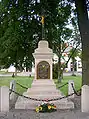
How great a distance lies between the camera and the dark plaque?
1296 centimetres

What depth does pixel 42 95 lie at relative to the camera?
40.6 feet

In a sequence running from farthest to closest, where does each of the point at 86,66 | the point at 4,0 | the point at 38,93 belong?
the point at 4,0, the point at 86,66, the point at 38,93

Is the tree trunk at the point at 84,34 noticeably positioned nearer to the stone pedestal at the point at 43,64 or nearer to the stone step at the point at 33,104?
the stone pedestal at the point at 43,64

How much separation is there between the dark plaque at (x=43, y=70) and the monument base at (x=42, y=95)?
24 cm

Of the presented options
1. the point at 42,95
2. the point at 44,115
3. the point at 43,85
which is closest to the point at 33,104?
the point at 42,95

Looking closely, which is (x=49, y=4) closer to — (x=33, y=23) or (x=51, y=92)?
(x=33, y=23)

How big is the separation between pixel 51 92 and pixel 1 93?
265cm

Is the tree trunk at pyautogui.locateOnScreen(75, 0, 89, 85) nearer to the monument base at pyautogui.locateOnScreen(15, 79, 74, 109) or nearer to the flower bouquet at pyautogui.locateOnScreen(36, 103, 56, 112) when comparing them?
the monument base at pyautogui.locateOnScreen(15, 79, 74, 109)

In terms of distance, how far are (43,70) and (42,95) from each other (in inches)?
52.1

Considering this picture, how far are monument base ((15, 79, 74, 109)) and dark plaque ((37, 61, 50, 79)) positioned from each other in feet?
0.77

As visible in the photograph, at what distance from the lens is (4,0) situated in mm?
18172

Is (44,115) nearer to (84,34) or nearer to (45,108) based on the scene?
(45,108)

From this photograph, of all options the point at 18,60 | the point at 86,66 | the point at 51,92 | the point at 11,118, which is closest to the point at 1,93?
the point at 11,118

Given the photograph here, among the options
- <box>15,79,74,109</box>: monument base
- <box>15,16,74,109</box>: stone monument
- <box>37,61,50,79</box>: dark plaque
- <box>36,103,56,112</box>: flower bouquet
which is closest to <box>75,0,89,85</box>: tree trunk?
<box>15,16,74,109</box>: stone monument
